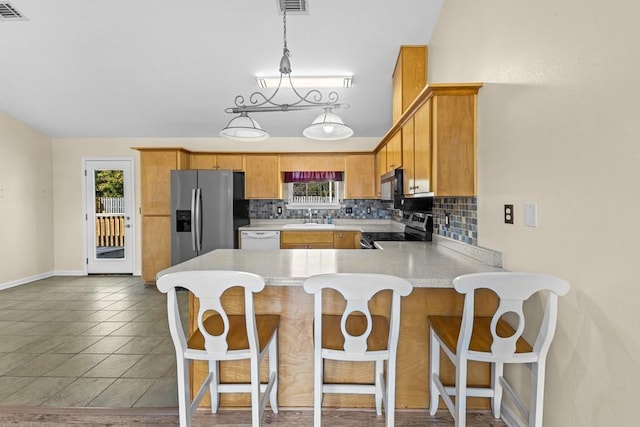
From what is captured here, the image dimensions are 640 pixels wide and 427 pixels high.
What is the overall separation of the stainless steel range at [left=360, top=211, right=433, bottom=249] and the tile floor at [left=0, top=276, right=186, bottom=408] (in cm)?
210

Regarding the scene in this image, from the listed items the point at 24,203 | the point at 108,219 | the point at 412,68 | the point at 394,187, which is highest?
the point at 412,68

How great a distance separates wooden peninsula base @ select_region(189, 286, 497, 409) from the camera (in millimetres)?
1912

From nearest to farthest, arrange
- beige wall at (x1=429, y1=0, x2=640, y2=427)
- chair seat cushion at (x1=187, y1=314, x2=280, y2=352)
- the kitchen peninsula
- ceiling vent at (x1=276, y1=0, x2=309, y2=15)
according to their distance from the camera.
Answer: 1. beige wall at (x1=429, y1=0, x2=640, y2=427)
2. chair seat cushion at (x1=187, y1=314, x2=280, y2=352)
3. the kitchen peninsula
4. ceiling vent at (x1=276, y1=0, x2=309, y2=15)

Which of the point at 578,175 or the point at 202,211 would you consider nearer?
the point at 578,175

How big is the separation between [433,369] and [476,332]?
0.37 m

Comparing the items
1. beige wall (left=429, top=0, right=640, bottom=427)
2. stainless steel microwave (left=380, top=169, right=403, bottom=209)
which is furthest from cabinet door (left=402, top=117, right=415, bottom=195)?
beige wall (left=429, top=0, right=640, bottom=427)

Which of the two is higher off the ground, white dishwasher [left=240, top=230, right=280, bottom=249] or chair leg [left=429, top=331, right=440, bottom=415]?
white dishwasher [left=240, top=230, right=280, bottom=249]

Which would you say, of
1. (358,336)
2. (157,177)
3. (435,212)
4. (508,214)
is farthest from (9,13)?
(508,214)

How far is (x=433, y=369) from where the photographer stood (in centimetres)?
183

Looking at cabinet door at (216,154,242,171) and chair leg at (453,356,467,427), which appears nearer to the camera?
chair leg at (453,356,467,427)

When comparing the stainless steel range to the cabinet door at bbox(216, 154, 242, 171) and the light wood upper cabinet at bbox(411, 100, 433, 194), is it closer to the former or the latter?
the light wood upper cabinet at bbox(411, 100, 433, 194)

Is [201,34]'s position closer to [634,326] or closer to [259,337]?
[259,337]

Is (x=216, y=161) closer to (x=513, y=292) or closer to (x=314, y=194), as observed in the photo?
(x=314, y=194)

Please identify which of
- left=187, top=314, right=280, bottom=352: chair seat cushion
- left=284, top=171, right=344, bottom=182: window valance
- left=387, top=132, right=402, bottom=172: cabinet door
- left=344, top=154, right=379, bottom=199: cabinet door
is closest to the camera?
left=187, top=314, right=280, bottom=352: chair seat cushion
